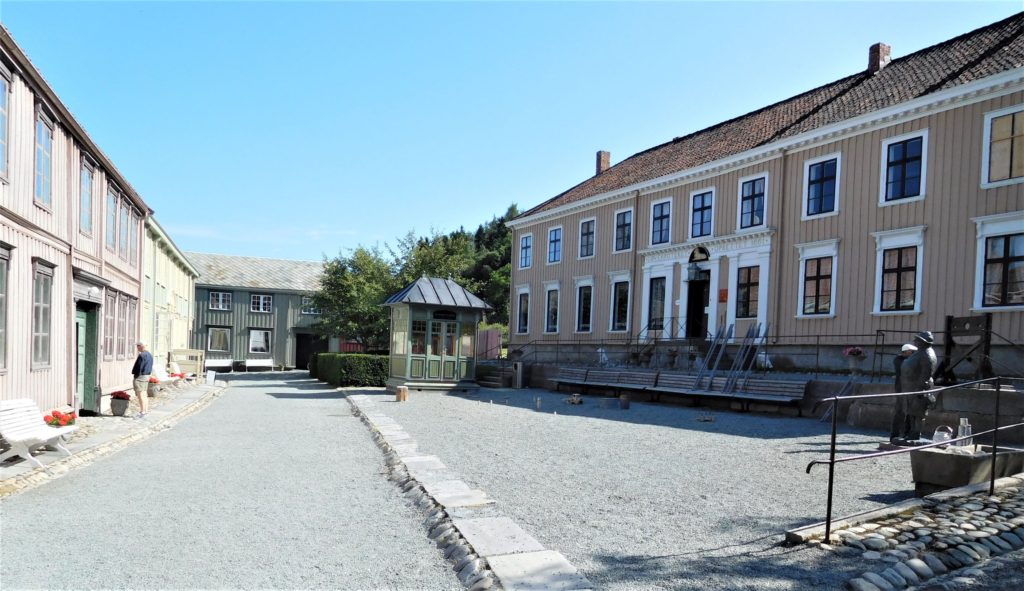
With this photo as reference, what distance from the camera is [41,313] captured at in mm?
11805

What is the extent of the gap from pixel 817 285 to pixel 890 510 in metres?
13.8

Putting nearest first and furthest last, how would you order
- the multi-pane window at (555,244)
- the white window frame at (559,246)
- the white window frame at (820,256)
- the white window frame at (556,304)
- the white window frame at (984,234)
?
the white window frame at (984,234) → the white window frame at (820,256) → the white window frame at (556,304) → the white window frame at (559,246) → the multi-pane window at (555,244)

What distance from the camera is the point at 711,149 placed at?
2408cm

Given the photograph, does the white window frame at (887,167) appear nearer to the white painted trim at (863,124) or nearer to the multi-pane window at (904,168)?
the multi-pane window at (904,168)

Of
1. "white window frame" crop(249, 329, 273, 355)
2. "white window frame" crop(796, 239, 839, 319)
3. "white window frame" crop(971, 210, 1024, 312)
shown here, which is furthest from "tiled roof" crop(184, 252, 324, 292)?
"white window frame" crop(971, 210, 1024, 312)

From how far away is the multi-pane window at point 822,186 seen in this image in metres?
18.8

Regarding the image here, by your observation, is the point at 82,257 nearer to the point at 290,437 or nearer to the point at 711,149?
the point at 290,437

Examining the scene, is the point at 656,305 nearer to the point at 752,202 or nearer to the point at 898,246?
the point at 752,202

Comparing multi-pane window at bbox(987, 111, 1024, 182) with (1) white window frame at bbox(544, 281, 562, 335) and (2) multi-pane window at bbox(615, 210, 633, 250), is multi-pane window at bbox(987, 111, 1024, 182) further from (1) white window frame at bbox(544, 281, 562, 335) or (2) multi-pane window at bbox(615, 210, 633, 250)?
(1) white window frame at bbox(544, 281, 562, 335)

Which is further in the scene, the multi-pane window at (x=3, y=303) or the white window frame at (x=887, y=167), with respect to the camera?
the white window frame at (x=887, y=167)

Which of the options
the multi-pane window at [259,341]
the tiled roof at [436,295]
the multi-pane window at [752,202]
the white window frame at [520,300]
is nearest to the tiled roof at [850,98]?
the multi-pane window at [752,202]

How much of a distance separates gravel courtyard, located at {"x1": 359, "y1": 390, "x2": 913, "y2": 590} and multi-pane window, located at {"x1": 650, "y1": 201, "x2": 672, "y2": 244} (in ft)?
32.9

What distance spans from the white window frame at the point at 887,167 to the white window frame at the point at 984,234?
1486 mm

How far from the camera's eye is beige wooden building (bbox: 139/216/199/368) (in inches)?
904
